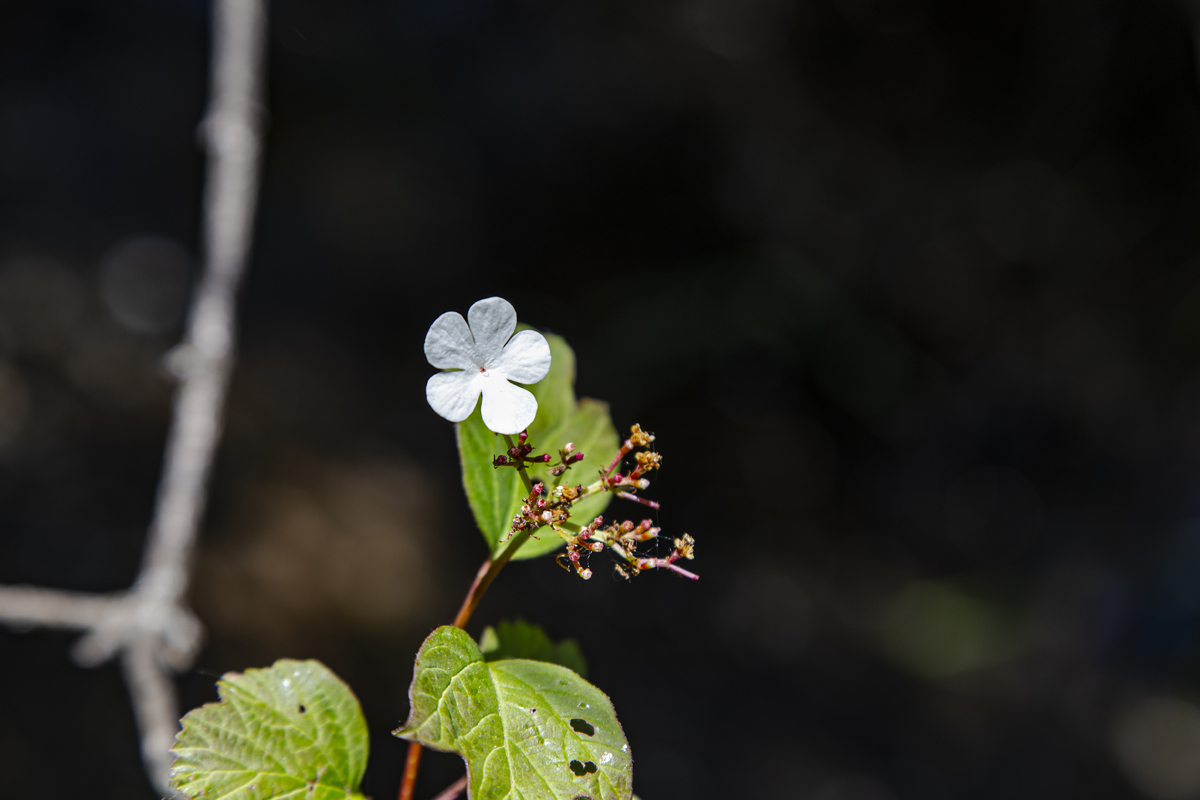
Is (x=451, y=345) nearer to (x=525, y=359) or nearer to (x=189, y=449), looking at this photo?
(x=525, y=359)

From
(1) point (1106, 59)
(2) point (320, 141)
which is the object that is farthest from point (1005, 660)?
(2) point (320, 141)

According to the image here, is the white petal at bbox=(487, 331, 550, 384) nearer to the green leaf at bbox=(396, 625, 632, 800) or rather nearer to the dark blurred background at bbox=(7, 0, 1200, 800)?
the green leaf at bbox=(396, 625, 632, 800)

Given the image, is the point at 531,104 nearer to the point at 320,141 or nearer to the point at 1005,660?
the point at 320,141

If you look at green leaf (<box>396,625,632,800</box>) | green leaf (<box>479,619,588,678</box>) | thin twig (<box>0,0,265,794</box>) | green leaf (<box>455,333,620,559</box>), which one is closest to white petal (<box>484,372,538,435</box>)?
green leaf (<box>455,333,620,559</box>)

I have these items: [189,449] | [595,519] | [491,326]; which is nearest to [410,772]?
[595,519]

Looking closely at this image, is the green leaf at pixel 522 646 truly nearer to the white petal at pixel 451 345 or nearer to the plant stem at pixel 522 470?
the plant stem at pixel 522 470
